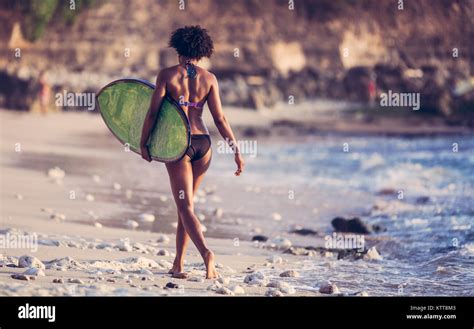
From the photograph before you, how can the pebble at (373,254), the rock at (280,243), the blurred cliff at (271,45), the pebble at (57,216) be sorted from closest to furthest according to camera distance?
the pebble at (373,254), the rock at (280,243), the pebble at (57,216), the blurred cliff at (271,45)

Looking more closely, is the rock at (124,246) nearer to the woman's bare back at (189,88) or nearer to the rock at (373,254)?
the woman's bare back at (189,88)

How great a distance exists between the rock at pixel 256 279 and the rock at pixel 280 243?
1.73 metres

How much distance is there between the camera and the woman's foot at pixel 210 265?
6.80 metres

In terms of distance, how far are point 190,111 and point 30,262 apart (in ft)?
4.55

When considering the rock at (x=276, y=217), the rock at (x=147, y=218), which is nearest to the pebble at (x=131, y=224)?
the rock at (x=147, y=218)

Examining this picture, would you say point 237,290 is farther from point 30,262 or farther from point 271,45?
point 271,45

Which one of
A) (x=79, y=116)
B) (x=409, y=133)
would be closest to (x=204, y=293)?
(x=79, y=116)

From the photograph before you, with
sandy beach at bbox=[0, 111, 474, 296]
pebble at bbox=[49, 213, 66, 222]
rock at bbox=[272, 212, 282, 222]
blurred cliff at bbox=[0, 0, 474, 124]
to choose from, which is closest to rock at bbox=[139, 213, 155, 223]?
sandy beach at bbox=[0, 111, 474, 296]

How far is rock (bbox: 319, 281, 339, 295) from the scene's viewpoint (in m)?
6.80

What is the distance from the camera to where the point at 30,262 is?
6.82m

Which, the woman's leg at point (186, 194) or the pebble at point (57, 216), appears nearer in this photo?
the woman's leg at point (186, 194)

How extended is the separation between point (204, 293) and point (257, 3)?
61.5 m

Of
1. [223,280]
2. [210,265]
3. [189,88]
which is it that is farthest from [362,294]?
[189,88]

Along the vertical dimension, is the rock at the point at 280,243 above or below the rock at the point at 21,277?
above
